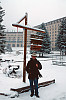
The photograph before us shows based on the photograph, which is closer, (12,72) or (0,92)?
(0,92)

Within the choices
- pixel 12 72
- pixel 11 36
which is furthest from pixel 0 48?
pixel 11 36

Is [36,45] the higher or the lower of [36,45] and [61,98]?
the higher

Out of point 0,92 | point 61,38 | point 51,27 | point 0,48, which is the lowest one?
point 0,92

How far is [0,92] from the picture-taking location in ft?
16.4

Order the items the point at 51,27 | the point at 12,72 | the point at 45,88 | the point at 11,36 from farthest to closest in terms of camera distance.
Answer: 1. the point at 11,36
2. the point at 51,27
3. the point at 12,72
4. the point at 45,88

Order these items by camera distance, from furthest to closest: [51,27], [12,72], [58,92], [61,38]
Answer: [51,27] → [61,38] → [12,72] → [58,92]

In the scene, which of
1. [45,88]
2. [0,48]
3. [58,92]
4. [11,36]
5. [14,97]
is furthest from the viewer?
[11,36]

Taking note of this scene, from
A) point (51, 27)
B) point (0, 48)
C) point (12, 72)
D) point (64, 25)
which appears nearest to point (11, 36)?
point (51, 27)

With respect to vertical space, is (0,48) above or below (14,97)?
above

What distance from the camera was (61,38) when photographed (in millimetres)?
36344

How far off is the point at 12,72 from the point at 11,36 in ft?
346

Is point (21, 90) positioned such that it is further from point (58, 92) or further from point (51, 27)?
point (51, 27)

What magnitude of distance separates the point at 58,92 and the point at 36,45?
2794 millimetres

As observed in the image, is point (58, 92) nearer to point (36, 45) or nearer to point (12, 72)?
point (36, 45)
